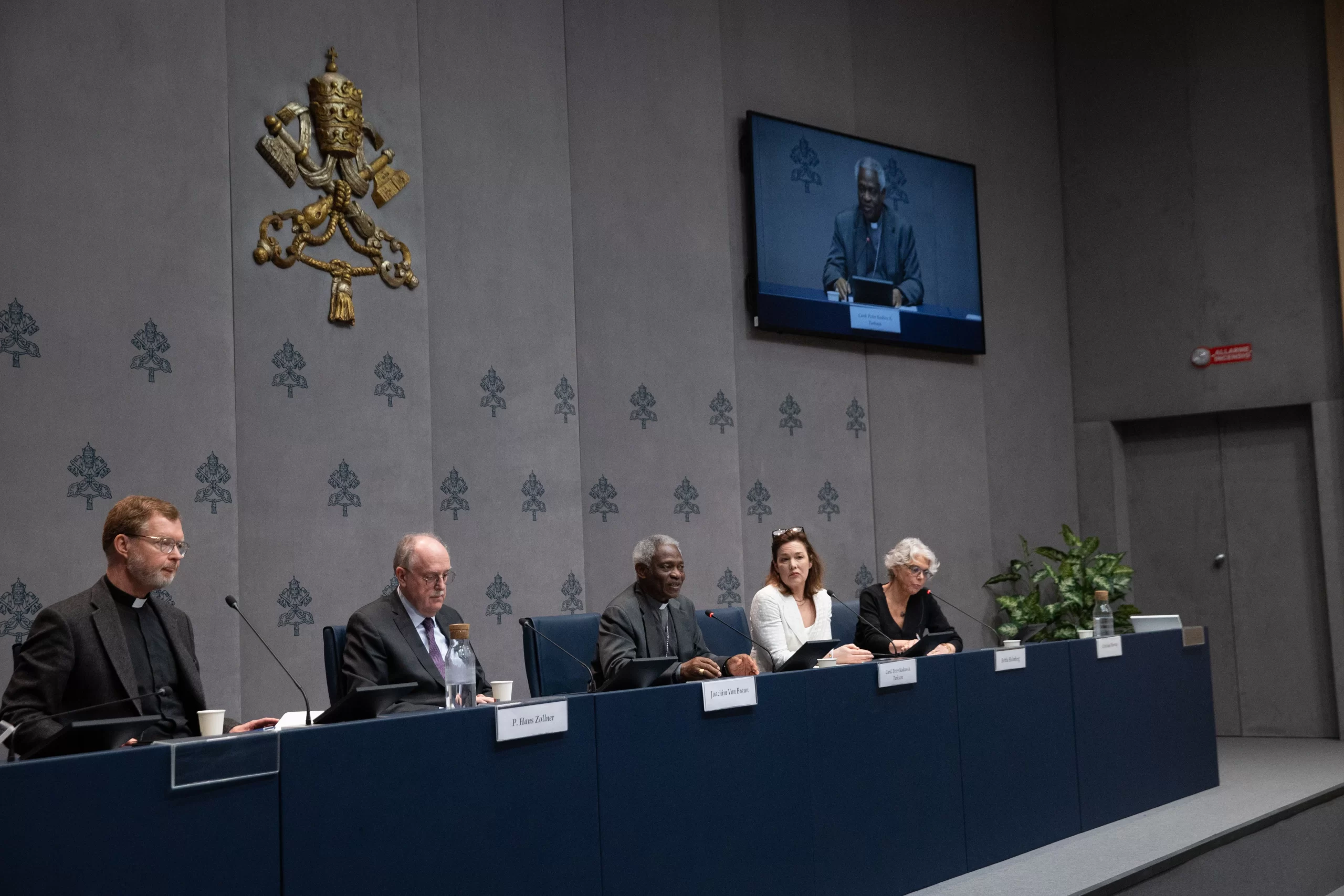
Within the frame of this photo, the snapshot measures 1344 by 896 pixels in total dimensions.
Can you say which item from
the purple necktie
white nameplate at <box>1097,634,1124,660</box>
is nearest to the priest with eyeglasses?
the purple necktie

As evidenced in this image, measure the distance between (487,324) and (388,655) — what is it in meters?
2.06

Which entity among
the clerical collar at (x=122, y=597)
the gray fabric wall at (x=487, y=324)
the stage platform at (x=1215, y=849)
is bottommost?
the stage platform at (x=1215, y=849)

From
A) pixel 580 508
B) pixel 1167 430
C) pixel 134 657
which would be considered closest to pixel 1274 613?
pixel 1167 430

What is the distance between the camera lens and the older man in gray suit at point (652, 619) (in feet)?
12.4

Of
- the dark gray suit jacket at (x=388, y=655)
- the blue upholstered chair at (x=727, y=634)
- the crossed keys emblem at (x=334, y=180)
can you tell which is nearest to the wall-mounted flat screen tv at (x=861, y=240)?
the blue upholstered chair at (x=727, y=634)

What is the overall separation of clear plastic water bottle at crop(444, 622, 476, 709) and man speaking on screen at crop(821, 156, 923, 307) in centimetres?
403

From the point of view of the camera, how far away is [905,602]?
4945mm

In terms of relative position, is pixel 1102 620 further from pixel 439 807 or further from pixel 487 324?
pixel 439 807

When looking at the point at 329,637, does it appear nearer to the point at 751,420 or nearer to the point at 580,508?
the point at 580,508

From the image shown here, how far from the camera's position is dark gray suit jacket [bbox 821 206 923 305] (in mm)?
6434

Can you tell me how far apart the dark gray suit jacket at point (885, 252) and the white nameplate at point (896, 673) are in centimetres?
312

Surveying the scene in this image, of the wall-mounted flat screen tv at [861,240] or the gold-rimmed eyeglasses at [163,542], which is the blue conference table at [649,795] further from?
the wall-mounted flat screen tv at [861,240]

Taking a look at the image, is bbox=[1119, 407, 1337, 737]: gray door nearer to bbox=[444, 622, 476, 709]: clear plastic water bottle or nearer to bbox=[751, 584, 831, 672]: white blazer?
bbox=[751, 584, 831, 672]: white blazer

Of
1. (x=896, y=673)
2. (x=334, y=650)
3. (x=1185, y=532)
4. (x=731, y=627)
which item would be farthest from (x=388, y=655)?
(x=1185, y=532)
